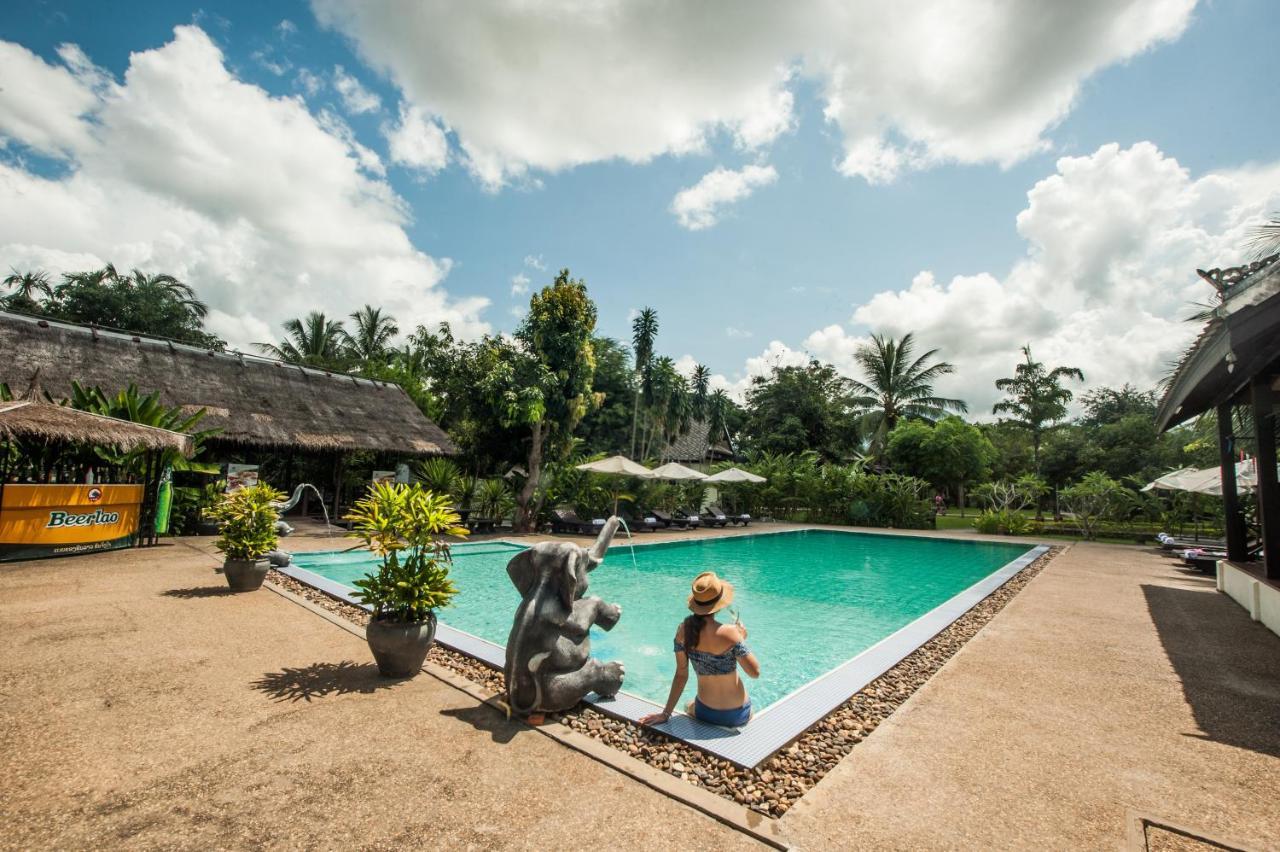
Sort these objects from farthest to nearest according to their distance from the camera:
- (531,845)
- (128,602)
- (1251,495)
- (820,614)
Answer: (1251,495) < (820,614) < (128,602) < (531,845)

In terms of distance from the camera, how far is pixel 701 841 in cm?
231

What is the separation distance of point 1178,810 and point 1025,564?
34.0ft

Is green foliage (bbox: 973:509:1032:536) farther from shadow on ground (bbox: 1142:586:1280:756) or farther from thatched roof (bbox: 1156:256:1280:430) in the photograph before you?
shadow on ground (bbox: 1142:586:1280:756)

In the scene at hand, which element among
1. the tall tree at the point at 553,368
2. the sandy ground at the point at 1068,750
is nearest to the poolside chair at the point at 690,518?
the tall tree at the point at 553,368

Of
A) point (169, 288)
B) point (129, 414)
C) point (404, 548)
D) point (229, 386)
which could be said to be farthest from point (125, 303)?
point (404, 548)

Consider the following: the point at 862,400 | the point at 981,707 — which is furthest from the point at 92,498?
the point at 862,400

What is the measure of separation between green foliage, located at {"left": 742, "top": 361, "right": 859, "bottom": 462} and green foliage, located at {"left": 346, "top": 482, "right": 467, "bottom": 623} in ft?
83.7

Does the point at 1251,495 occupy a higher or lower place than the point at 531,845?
higher

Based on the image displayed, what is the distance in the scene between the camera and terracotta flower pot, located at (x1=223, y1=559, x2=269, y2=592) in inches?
265

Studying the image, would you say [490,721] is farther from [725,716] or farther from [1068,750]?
[1068,750]

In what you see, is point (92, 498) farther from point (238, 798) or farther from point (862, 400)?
point (862, 400)

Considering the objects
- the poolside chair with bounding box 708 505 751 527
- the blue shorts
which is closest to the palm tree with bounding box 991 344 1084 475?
the poolside chair with bounding box 708 505 751 527

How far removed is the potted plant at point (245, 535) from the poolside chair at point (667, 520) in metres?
11.8

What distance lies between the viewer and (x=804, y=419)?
29.8 m
